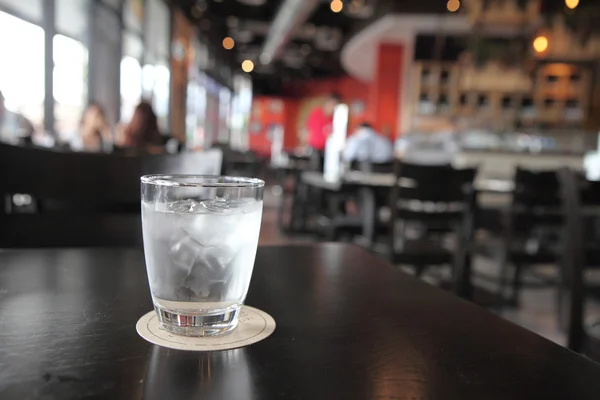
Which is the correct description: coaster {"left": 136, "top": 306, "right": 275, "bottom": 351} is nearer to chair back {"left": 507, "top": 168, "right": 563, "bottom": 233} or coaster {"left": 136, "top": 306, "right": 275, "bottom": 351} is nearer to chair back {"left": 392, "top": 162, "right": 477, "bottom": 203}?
chair back {"left": 392, "top": 162, "right": 477, "bottom": 203}

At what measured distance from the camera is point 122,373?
0.41m

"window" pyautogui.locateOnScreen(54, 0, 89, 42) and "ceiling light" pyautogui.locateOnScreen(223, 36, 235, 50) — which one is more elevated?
"ceiling light" pyautogui.locateOnScreen(223, 36, 235, 50)

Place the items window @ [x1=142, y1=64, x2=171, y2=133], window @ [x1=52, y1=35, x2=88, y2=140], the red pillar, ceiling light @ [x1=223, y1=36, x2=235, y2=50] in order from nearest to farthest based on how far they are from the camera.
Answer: window @ [x1=52, y1=35, x2=88, y2=140]
window @ [x1=142, y1=64, x2=171, y2=133]
the red pillar
ceiling light @ [x1=223, y1=36, x2=235, y2=50]

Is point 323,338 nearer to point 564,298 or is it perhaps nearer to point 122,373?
point 122,373

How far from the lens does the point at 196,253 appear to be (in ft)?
1.70

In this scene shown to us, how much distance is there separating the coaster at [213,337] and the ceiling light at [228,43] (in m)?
15.5

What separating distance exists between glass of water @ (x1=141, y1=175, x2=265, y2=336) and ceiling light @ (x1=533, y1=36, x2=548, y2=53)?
7435 millimetres

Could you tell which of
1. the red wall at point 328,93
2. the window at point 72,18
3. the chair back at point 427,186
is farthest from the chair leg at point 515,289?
the red wall at point 328,93

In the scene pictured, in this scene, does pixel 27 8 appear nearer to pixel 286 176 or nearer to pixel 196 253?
pixel 286 176

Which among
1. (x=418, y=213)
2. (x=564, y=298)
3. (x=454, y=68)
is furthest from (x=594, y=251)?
(x=454, y=68)

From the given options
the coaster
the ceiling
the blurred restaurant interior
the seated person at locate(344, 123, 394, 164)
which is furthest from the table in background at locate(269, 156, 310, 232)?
the coaster

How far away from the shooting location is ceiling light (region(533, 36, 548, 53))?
6926mm

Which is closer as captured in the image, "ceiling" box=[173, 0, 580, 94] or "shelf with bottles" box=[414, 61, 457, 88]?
"ceiling" box=[173, 0, 580, 94]

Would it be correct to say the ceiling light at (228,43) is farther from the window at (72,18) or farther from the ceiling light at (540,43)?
the ceiling light at (540,43)
